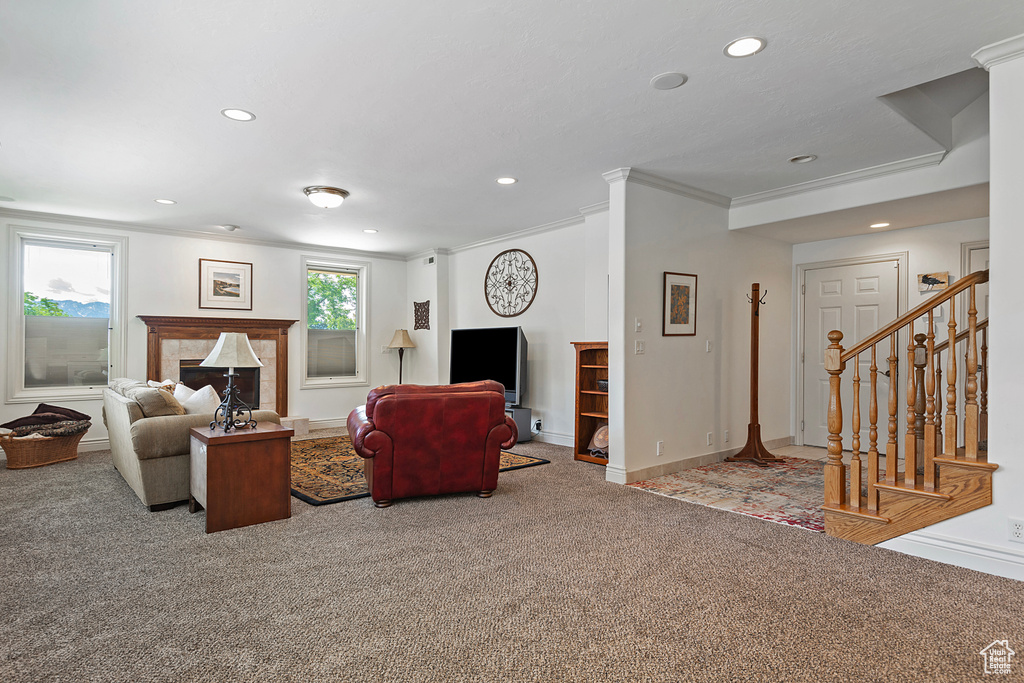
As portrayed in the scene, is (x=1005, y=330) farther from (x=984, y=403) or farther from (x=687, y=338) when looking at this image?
(x=687, y=338)

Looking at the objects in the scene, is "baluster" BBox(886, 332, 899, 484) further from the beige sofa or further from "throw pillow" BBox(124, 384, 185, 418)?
"throw pillow" BBox(124, 384, 185, 418)

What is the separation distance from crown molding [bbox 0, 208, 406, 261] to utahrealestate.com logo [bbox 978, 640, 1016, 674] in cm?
730

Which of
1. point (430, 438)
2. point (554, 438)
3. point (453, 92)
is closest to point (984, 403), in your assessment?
point (430, 438)

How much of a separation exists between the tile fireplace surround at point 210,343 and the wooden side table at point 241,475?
3460mm

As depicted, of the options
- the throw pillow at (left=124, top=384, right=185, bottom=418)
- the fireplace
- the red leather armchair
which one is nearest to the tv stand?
the red leather armchair

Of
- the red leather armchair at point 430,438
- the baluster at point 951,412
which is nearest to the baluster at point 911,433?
the baluster at point 951,412

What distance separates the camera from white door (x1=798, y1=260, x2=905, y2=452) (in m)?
5.51

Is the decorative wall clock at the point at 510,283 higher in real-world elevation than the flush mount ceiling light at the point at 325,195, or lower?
lower

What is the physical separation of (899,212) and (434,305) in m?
5.22

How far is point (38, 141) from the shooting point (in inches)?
150

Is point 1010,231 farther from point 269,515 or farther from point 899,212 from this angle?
point 269,515

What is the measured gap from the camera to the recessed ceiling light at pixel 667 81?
9.61 ft

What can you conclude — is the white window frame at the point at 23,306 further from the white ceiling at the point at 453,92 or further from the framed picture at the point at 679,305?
the framed picture at the point at 679,305

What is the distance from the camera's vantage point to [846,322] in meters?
5.79
